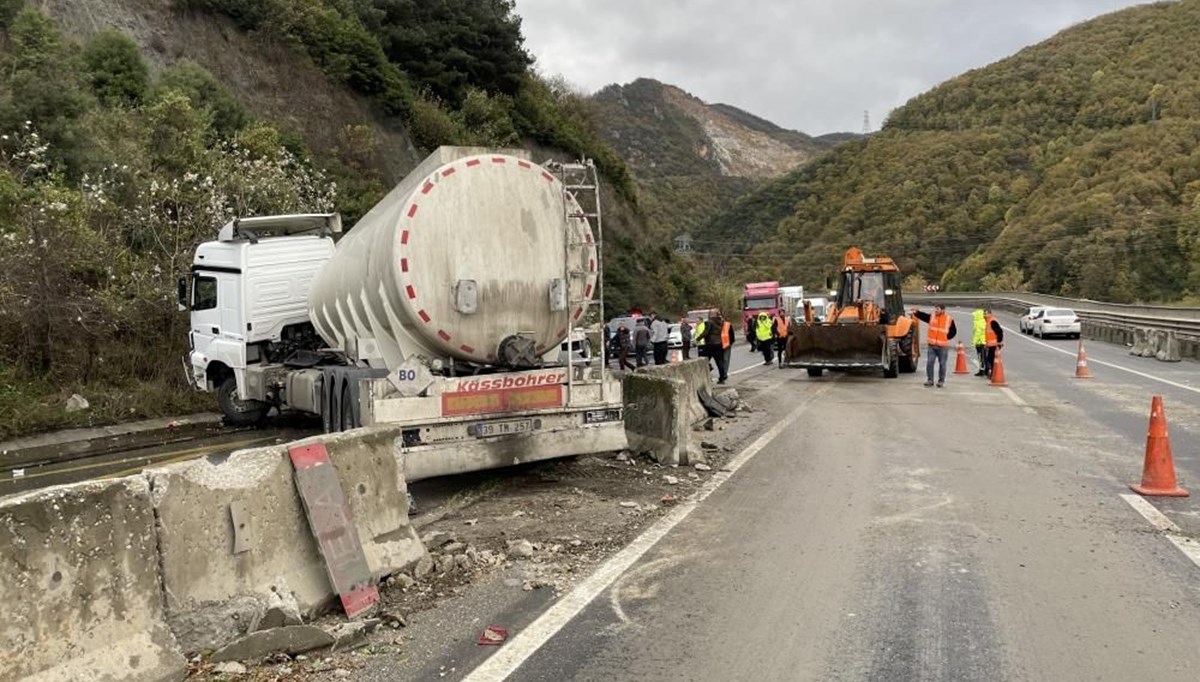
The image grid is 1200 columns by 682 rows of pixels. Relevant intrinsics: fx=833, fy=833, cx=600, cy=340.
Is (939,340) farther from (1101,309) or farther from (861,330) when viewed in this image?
(1101,309)

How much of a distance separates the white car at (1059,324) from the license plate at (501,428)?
35439 millimetres

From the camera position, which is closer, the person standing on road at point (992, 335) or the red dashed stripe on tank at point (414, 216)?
the red dashed stripe on tank at point (414, 216)

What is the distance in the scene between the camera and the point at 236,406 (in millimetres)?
12797

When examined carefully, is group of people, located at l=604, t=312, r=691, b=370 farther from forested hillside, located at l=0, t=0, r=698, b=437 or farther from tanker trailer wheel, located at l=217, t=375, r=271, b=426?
tanker trailer wheel, located at l=217, t=375, r=271, b=426

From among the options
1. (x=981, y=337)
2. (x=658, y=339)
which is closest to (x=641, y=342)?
(x=658, y=339)

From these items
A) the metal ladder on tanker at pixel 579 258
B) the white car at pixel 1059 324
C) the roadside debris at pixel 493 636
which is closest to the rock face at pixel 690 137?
the white car at pixel 1059 324

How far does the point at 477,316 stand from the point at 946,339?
1191cm

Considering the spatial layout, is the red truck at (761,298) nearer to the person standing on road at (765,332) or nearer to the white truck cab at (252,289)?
the person standing on road at (765,332)

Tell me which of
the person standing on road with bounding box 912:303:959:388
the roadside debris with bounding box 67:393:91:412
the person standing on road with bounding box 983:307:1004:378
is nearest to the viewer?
the roadside debris with bounding box 67:393:91:412

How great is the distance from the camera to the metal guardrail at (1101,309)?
3212 centimetres

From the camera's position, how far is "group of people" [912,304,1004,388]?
16516 mm

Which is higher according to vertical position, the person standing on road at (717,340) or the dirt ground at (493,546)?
the person standing on road at (717,340)

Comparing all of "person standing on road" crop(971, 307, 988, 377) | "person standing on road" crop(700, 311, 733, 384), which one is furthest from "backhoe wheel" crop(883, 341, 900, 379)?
"person standing on road" crop(700, 311, 733, 384)

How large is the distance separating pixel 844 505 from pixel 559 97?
4437 centimetres
